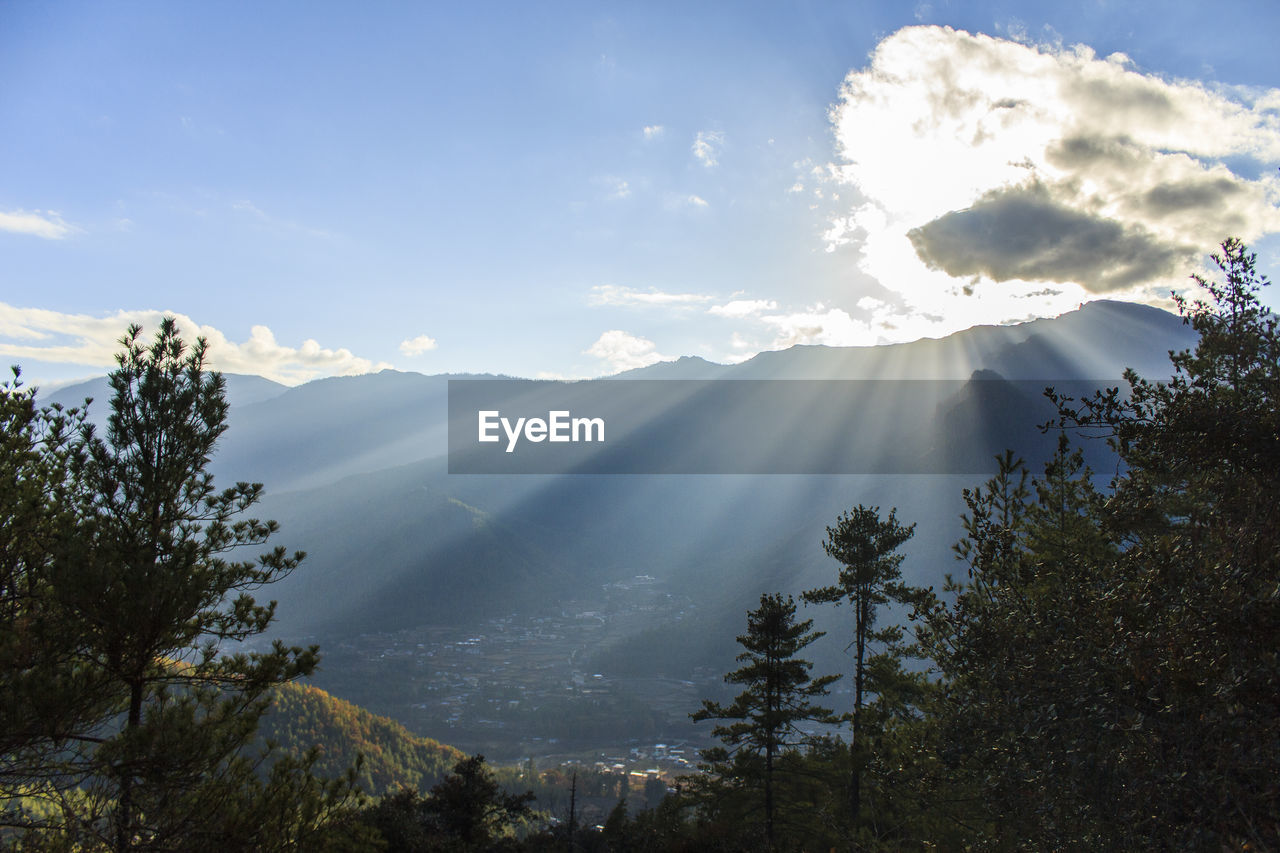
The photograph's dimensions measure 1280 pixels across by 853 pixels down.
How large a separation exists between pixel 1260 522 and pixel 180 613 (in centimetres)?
1409

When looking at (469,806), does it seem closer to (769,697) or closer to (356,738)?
(769,697)

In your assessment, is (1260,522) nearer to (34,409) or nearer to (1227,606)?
(1227,606)

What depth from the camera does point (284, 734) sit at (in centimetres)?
13562

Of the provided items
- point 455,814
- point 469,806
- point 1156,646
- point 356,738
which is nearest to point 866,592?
point 1156,646

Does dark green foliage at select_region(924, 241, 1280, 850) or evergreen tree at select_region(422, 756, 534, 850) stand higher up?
dark green foliage at select_region(924, 241, 1280, 850)

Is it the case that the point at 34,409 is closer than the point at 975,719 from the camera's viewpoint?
No

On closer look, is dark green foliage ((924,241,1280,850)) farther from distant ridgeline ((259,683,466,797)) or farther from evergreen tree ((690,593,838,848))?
distant ridgeline ((259,683,466,797))

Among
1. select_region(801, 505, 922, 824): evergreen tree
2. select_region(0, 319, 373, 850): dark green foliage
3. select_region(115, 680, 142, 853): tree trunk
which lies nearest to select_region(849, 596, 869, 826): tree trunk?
select_region(801, 505, 922, 824): evergreen tree

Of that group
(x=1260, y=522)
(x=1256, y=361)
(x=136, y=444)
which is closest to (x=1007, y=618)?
(x=1260, y=522)

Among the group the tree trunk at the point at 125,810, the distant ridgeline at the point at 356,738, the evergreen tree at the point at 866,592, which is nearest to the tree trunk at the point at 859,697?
the evergreen tree at the point at 866,592

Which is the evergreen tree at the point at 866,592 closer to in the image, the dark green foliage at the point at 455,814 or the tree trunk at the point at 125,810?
the dark green foliage at the point at 455,814

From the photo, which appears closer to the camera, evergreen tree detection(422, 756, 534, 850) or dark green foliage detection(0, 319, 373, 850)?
dark green foliage detection(0, 319, 373, 850)

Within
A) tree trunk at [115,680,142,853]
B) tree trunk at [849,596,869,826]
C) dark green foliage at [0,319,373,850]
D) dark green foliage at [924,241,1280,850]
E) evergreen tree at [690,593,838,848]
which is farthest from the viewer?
evergreen tree at [690,593,838,848]

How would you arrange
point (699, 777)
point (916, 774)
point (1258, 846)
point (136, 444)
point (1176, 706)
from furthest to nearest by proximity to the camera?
point (699, 777) → point (136, 444) → point (916, 774) → point (1176, 706) → point (1258, 846)
